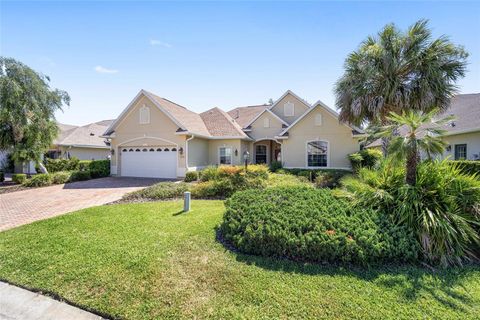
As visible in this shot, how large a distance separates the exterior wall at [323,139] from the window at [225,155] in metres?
4.76

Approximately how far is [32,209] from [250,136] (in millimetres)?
15614

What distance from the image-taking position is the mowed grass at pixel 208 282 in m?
3.27

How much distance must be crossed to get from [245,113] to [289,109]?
560 centimetres

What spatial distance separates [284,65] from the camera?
42.4 ft

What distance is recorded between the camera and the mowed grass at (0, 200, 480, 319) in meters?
3.27

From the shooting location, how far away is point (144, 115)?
17.8 meters

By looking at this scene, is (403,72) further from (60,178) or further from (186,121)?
(60,178)

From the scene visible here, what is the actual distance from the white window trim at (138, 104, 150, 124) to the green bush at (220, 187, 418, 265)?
14387 mm

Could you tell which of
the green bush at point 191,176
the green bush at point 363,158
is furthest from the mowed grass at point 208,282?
the green bush at point 363,158

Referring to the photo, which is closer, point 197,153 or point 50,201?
point 50,201

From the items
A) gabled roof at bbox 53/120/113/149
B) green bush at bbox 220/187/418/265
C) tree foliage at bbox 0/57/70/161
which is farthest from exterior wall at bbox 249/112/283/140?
tree foliage at bbox 0/57/70/161

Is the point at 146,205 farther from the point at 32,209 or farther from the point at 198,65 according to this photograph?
the point at 198,65

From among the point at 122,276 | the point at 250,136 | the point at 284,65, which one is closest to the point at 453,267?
the point at 122,276

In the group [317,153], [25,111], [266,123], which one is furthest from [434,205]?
[25,111]
